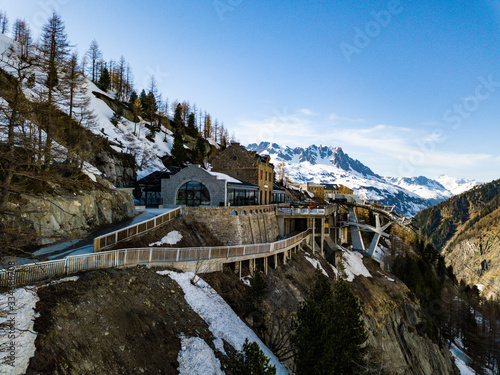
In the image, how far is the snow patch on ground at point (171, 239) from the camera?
20361 mm

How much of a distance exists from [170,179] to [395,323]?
3317 cm

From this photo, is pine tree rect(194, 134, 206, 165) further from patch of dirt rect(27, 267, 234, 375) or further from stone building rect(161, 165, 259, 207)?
patch of dirt rect(27, 267, 234, 375)

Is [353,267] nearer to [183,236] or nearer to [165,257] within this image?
[183,236]

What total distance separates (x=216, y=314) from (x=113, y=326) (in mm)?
6124

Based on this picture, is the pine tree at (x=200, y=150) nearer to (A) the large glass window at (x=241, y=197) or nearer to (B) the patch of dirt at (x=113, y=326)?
(A) the large glass window at (x=241, y=197)

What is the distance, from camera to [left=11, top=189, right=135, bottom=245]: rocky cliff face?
1744 cm

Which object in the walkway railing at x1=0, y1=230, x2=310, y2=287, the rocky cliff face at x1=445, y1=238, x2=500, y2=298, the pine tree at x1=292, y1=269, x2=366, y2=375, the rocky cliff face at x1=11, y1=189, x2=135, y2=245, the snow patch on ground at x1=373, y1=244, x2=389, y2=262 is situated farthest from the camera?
the rocky cliff face at x1=445, y1=238, x2=500, y2=298

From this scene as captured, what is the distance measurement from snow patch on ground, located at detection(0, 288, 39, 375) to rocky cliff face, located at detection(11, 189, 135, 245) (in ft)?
20.5

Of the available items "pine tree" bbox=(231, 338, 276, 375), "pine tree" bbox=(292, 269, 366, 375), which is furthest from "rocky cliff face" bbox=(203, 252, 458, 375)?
"pine tree" bbox=(231, 338, 276, 375)

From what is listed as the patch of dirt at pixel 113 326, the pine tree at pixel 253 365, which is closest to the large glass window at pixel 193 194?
the patch of dirt at pixel 113 326

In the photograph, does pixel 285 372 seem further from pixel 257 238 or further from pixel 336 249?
pixel 336 249

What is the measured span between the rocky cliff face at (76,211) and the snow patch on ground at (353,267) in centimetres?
2932

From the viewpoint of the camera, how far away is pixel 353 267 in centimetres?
4362

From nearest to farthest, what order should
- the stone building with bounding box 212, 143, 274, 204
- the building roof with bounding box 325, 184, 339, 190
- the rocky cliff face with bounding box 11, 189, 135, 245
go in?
1. the rocky cliff face with bounding box 11, 189, 135, 245
2. the stone building with bounding box 212, 143, 274, 204
3. the building roof with bounding box 325, 184, 339, 190
